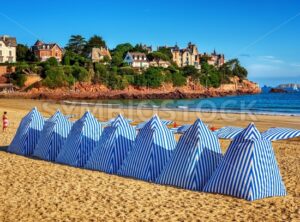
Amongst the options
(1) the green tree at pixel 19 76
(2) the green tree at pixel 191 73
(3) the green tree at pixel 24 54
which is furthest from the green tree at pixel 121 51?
(1) the green tree at pixel 19 76

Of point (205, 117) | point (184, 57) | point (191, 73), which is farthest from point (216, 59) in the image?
point (205, 117)

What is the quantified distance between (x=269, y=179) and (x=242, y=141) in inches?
32.2

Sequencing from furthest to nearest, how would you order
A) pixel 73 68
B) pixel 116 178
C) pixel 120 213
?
pixel 73 68
pixel 116 178
pixel 120 213

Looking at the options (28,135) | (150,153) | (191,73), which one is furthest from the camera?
(191,73)

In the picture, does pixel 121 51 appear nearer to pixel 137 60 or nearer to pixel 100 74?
pixel 137 60

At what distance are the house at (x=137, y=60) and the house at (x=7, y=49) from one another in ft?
86.9

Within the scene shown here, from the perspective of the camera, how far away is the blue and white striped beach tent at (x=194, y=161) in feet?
26.8

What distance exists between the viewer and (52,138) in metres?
11.7

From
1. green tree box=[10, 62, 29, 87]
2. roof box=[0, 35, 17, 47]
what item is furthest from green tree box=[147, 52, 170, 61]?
green tree box=[10, 62, 29, 87]

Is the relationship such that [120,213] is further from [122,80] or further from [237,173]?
[122,80]

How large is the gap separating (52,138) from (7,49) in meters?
75.4

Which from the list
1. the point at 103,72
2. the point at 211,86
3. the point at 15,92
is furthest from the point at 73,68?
the point at 211,86

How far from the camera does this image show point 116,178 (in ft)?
29.5

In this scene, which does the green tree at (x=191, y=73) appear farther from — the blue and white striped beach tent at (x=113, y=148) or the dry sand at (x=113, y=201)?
the dry sand at (x=113, y=201)
